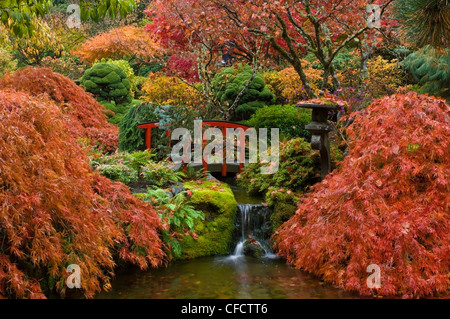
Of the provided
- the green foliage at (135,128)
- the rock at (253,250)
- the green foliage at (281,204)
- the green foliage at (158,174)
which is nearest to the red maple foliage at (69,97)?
the green foliage at (135,128)

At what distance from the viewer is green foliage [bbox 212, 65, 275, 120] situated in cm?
1227

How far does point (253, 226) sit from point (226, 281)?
171 centimetres

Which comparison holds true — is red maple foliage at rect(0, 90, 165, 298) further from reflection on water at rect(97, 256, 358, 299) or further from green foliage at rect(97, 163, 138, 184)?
green foliage at rect(97, 163, 138, 184)

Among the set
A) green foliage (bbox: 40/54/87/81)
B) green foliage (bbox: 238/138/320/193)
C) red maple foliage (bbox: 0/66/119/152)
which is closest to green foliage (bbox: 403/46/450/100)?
green foliage (bbox: 238/138/320/193)

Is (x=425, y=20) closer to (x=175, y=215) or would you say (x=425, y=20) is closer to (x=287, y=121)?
(x=175, y=215)

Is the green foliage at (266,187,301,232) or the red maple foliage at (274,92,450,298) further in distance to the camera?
the green foliage at (266,187,301,232)

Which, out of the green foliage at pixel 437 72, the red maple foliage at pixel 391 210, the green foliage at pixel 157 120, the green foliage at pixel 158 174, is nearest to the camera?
the red maple foliage at pixel 391 210

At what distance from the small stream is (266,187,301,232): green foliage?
0.36m

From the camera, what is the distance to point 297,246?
Result: 6035 mm

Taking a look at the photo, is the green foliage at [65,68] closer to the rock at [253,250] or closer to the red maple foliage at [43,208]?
the rock at [253,250]

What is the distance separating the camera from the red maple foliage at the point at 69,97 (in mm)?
10617

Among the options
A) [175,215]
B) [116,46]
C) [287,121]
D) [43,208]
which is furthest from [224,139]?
[116,46]

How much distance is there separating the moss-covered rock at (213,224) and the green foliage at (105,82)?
9.04 meters
